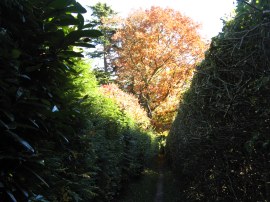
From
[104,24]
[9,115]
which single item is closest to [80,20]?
[9,115]

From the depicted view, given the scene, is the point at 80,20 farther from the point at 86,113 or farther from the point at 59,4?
the point at 86,113

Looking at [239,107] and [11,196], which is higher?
[239,107]

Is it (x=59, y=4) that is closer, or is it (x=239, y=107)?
(x=59, y=4)

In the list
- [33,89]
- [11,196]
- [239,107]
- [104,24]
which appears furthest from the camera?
[104,24]

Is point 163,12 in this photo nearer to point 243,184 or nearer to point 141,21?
point 141,21

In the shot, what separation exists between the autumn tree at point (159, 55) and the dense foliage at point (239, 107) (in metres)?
23.7

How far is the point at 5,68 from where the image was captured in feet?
6.56

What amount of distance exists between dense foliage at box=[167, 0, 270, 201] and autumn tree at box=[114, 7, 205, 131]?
23720 mm

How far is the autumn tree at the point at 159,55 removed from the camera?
1178 inches

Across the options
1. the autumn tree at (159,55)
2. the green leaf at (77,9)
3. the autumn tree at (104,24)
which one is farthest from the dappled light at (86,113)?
the autumn tree at (104,24)

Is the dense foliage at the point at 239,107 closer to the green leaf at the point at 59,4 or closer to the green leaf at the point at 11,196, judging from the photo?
the green leaf at the point at 59,4

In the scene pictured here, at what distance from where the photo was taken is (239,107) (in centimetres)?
481

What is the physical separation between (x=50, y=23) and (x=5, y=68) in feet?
1.74

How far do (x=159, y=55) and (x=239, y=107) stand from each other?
25.8m
